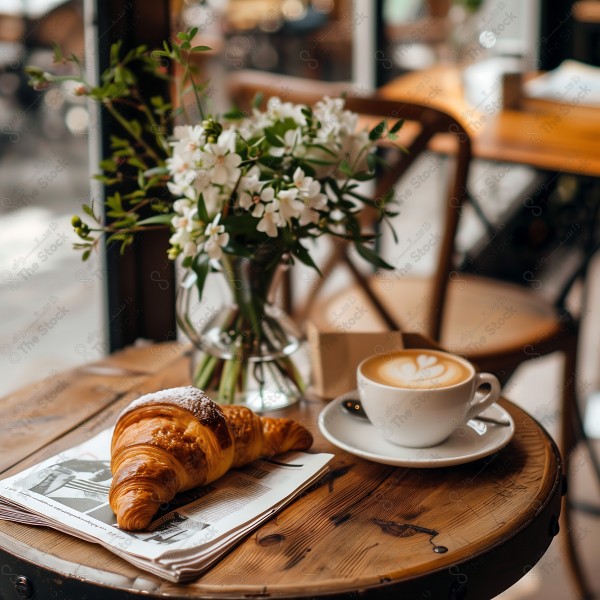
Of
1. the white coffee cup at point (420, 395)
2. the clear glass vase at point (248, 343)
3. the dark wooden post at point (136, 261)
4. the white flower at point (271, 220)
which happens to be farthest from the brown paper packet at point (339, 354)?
the dark wooden post at point (136, 261)

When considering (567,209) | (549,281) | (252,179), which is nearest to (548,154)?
Result: (567,209)

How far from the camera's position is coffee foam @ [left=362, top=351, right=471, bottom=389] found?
1.08m

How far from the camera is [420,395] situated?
1.03 m

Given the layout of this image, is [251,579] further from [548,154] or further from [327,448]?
[548,154]

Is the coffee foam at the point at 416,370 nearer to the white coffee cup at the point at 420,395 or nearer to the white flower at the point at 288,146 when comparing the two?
the white coffee cup at the point at 420,395

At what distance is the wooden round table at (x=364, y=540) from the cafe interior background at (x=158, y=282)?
1.09 feet

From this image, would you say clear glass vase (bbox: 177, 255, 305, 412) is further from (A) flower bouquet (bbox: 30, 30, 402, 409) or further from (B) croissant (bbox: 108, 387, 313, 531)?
(B) croissant (bbox: 108, 387, 313, 531)

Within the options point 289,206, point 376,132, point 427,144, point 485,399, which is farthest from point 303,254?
point 427,144

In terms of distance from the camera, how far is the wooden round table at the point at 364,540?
83cm

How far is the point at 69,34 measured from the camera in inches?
78.7

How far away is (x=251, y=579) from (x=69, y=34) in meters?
1.52

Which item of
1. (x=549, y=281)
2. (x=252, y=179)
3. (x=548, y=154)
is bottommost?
(x=549, y=281)

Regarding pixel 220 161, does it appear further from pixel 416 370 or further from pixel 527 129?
pixel 527 129

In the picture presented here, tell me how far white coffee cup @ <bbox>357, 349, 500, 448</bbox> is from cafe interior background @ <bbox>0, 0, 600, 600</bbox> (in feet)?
1.62
